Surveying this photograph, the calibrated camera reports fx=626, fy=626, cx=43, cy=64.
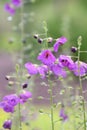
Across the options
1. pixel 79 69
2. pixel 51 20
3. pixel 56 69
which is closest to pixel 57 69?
pixel 56 69

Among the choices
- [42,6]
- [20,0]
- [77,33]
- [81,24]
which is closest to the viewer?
[20,0]

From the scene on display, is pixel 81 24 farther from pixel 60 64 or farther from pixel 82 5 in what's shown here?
pixel 60 64

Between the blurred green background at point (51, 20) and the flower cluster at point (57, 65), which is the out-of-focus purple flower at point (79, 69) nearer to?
the flower cluster at point (57, 65)

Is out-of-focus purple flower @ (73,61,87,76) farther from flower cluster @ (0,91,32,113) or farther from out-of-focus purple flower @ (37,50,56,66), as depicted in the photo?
flower cluster @ (0,91,32,113)

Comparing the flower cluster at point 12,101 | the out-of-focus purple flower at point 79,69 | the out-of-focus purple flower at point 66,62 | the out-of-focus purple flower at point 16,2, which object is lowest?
the flower cluster at point 12,101

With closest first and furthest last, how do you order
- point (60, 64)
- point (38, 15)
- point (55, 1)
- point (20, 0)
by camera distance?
point (60, 64)
point (20, 0)
point (38, 15)
point (55, 1)

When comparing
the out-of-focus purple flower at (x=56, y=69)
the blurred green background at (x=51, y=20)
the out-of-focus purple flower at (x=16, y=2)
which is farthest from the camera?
the blurred green background at (x=51, y=20)

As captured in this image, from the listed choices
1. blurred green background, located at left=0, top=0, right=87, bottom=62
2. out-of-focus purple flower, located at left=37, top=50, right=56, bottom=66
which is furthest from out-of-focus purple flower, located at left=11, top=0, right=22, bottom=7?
blurred green background, located at left=0, top=0, right=87, bottom=62

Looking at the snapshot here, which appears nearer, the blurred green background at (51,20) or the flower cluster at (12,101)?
the flower cluster at (12,101)

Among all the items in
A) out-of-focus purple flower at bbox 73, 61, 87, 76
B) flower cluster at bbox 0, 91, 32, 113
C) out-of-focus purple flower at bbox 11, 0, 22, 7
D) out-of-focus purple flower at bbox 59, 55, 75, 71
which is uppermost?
out-of-focus purple flower at bbox 11, 0, 22, 7

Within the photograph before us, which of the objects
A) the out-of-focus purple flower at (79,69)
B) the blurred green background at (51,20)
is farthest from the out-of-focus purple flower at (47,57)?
the blurred green background at (51,20)

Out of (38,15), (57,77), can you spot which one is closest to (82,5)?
(38,15)
